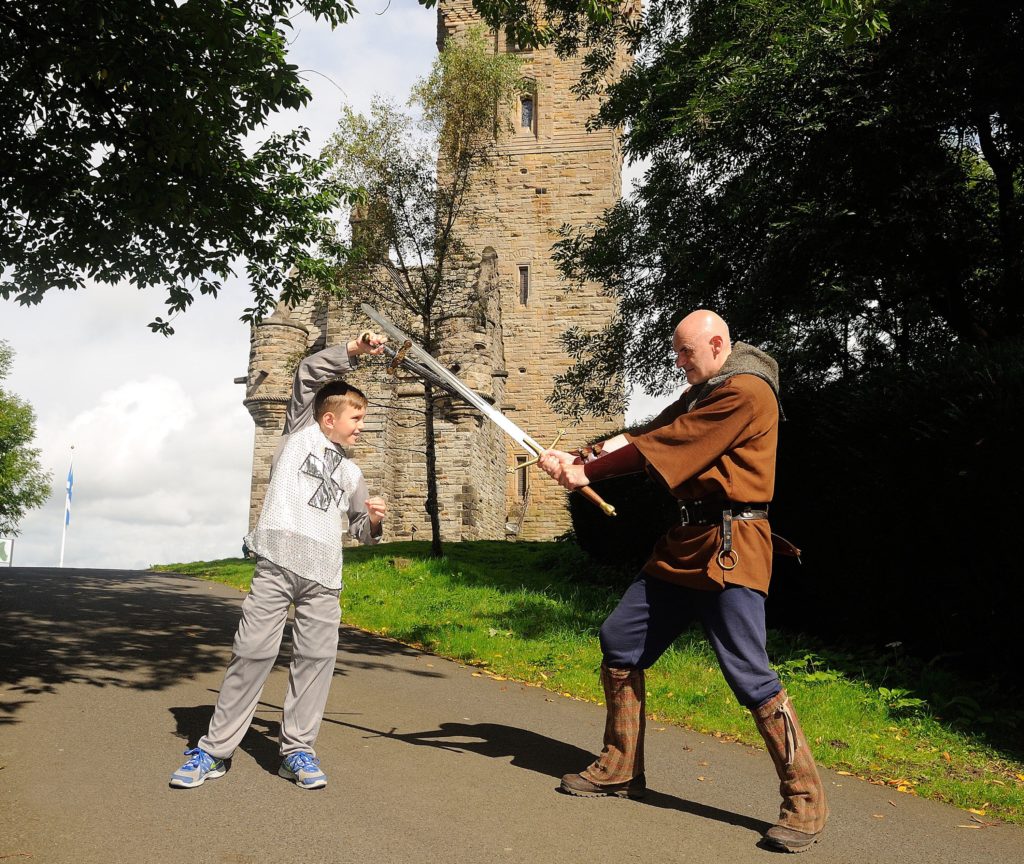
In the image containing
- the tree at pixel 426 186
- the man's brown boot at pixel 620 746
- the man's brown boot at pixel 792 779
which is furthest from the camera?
the tree at pixel 426 186

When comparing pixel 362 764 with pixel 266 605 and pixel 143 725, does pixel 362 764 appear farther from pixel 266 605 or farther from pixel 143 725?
pixel 143 725

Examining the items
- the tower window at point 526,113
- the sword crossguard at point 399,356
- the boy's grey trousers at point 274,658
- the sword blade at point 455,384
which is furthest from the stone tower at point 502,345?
the boy's grey trousers at point 274,658

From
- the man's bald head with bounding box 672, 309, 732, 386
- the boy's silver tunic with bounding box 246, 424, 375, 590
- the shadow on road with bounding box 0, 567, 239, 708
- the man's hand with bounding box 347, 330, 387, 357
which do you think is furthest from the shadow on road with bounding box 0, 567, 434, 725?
the man's bald head with bounding box 672, 309, 732, 386

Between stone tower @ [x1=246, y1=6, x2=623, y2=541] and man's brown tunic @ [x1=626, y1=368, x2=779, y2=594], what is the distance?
14403mm

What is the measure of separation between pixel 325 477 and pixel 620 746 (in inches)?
78.9

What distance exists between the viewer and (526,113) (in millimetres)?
33438

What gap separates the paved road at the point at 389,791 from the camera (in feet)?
12.5

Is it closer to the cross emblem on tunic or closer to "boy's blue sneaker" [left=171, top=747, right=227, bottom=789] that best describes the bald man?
the cross emblem on tunic

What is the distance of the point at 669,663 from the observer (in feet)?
26.7

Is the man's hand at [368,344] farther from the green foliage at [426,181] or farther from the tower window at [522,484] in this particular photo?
the tower window at [522,484]

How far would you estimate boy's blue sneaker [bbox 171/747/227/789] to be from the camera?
438 cm

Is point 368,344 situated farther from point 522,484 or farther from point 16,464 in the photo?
point 16,464

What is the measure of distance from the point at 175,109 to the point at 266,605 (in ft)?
21.7

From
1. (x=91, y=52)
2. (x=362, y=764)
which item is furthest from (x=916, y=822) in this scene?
(x=91, y=52)
